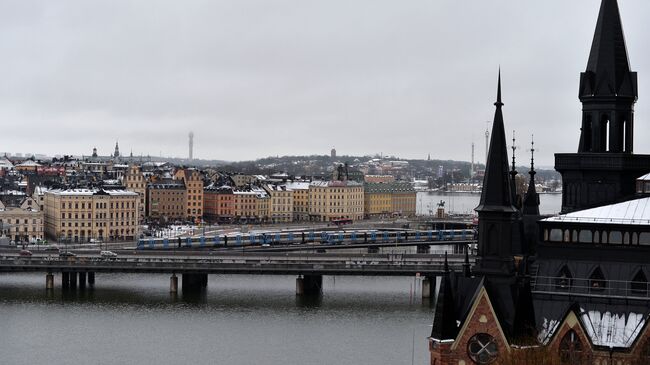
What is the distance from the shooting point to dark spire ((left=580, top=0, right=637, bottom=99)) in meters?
46.6

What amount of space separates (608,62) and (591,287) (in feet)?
35.8

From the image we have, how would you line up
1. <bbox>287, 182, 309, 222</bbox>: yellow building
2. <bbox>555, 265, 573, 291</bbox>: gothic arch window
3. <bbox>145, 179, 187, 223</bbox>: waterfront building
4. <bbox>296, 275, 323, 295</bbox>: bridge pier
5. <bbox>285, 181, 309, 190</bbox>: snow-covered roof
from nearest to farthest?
<bbox>555, 265, 573, 291</bbox>: gothic arch window
<bbox>296, 275, 323, 295</bbox>: bridge pier
<bbox>145, 179, 187, 223</bbox>: waterfront building
<bbox>285, 181, 309, 190</bbox>: snow-covered roof
<bbox>287, 182, 309, 222</bbox>: yellow building

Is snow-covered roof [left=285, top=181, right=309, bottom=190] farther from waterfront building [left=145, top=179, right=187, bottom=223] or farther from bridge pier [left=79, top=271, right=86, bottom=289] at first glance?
bridge pier [left=79, top=271, right=86, bottom=289]

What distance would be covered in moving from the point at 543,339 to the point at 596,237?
4.88 m

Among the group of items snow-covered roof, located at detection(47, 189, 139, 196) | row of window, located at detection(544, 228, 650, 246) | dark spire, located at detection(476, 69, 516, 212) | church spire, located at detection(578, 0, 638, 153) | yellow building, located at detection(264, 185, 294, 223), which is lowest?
yellow building, located at detection(264, 185, 294, 223)

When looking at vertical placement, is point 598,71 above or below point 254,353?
above

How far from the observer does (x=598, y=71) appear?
154ft

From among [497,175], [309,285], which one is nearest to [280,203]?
[309,285]

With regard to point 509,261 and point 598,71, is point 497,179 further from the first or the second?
point 598,71

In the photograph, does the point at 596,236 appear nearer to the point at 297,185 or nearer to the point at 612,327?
the point at 612,327

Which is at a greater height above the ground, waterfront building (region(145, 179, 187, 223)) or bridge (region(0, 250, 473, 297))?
waterfront building (region(145, 179, 187, 223))

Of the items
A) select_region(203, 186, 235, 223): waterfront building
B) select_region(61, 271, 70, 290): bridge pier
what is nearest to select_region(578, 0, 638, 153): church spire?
select_region(61, 271, 70, 290): bridge pier

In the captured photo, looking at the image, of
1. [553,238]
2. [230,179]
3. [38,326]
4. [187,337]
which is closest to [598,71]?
[553,238]

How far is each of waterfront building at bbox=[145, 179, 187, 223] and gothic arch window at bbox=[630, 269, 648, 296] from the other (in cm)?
13239
